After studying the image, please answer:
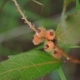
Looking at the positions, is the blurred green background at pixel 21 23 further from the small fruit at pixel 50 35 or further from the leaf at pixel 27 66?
the small fruit at pixel 50 35

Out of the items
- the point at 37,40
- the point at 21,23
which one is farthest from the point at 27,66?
the point at 21,23

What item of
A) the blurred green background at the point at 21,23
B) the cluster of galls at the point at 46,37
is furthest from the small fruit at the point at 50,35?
the blurred green background at the point at 21,23

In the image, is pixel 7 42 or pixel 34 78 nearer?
pixel 34 78

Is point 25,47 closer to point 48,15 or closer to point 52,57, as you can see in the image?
point 48,15

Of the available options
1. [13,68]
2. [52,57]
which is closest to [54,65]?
[52,57]

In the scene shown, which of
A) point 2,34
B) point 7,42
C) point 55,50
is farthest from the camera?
point 7,42

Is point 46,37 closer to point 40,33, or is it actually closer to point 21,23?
point 40,33

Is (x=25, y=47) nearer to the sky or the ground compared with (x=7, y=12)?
nearer to the ground
